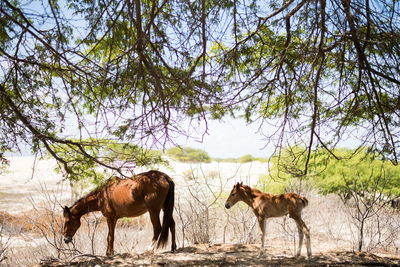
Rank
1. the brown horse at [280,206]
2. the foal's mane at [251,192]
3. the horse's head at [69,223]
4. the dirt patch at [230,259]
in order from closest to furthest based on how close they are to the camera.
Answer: the dirt patch at [230,259]
the brown horse at [280,206]
the foal's mane at [251,192]
the horse's head at [69,223]

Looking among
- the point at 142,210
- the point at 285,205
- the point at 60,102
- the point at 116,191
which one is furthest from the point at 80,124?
the point at 285,205

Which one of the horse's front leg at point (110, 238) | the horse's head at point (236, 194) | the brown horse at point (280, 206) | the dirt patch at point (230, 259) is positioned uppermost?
the horse's head at point (236, 194)

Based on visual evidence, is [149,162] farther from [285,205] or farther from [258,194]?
[285,205]

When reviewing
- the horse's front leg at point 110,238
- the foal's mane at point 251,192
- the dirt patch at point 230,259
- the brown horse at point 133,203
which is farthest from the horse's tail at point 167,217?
the foal's mane at point 251,192

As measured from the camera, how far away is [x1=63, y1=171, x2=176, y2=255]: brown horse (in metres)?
5.16

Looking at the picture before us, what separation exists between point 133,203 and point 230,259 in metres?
1.60

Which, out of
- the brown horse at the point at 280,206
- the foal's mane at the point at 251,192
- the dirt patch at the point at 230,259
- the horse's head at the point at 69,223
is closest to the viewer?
the dirt patch at the point at 230,259

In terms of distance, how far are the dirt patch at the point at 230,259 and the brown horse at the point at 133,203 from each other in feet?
0.86

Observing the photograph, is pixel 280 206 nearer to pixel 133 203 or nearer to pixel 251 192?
pixel 251 192

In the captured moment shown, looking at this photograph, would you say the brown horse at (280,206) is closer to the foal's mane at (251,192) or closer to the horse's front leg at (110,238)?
the foal's mane at (251,192)

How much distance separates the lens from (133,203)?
5289 mm

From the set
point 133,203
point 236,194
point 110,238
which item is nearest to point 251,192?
point 236,194

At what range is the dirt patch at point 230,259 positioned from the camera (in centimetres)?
474

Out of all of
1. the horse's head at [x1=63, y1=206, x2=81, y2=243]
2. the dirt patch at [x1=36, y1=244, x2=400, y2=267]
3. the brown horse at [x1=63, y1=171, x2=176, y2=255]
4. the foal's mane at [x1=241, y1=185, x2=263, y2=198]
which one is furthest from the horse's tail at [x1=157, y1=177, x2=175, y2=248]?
the horse's head at [x1=63, y1=206, x2=81, y2=243]
